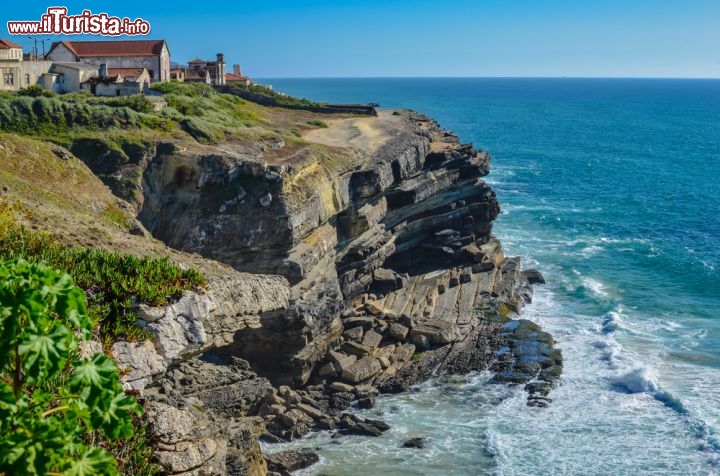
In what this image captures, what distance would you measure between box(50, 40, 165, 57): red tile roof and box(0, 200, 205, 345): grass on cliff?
2428 inches

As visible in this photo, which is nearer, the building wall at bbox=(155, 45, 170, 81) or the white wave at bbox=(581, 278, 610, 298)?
the white wave at bbox=(581, 278, 610, 298)

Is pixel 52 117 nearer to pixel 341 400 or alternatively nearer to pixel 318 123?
pixel 341 400

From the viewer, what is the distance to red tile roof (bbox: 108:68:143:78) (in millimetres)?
75738

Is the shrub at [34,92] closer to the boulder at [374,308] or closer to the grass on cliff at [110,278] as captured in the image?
the boulder at [374,308]

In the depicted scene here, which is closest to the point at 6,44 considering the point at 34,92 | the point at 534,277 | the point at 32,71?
the point at 32,71

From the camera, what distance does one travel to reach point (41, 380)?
34.3 feet

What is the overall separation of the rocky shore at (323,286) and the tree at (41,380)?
32.7 feet

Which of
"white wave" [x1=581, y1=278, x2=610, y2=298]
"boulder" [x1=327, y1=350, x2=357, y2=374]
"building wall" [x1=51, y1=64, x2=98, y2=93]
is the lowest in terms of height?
"boulder" [x1=327, y1=350, x2=357, y2=374]

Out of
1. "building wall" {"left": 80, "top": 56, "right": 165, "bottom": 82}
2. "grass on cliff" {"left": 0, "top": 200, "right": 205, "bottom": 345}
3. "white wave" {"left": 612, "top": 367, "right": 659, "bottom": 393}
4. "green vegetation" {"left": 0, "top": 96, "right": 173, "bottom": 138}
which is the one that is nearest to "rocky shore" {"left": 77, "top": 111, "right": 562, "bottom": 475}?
"grass on cliff" {"left": 0, "top": 200, "right": 205, "bottom": 345}

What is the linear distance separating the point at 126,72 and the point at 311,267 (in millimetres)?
41680

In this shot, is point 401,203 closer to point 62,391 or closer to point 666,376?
point 666,376

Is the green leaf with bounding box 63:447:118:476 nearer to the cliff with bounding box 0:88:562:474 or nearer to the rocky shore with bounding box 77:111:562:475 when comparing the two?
the rocky shore with bounding box 77:111:562:475

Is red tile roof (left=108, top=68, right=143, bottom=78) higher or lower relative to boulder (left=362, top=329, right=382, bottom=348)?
higher

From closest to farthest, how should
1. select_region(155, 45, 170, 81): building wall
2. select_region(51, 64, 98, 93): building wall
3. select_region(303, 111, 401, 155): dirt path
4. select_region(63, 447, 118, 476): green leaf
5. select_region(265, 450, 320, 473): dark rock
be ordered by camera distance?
select_region(63, 447, 118, 476): green leaf, select_region(265, 450, 320, 473): dark rock, select_region(303, 111, 401, 155): dirt path, select_region(51, 64, 98, 93): building wall, select_region(155, 45, 170, 81): building wall
